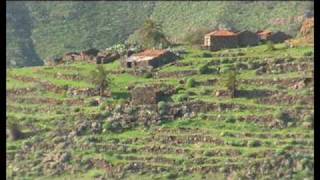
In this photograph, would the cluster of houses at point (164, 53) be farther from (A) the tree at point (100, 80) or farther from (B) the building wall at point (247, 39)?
(A) the tree at point (100, 80)

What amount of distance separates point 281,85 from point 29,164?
11736mm

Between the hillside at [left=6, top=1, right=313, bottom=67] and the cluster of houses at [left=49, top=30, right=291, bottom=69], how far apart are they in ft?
56.5

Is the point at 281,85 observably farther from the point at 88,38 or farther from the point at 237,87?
the point at 88,38

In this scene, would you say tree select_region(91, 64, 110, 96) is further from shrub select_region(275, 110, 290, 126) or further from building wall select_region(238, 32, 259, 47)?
building wall select_region(238, 32, 259, 47)

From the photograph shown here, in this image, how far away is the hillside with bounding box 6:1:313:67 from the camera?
68.6m

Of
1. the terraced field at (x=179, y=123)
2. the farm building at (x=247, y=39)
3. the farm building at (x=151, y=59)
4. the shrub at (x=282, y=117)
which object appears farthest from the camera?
the farm building at (x=247, y=39)

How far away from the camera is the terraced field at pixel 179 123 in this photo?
99.7 ft

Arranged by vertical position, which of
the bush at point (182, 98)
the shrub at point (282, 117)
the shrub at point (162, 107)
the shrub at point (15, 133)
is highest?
the bush at point (182, 98)

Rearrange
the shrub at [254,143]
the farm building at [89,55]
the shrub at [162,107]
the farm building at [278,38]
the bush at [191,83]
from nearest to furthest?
1. the shrub at [254,143]
2. the shrub at [162,107]
3. the bush at [191,83]
4. the farm building at [89,55]
5. the farm building at [278,38]

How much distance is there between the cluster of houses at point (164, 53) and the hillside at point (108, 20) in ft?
56.5

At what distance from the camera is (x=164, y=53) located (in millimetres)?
41375

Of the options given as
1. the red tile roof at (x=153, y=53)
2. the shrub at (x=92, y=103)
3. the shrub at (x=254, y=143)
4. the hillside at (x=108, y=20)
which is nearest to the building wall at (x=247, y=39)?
the red tile roof at (x=153, y=53)

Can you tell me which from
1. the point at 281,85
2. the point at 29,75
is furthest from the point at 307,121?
the point at 29,75

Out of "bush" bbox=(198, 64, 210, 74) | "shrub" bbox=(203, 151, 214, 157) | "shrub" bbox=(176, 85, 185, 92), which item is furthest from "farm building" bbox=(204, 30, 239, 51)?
"shrub" bbox=(203, 151, 214, 157)
